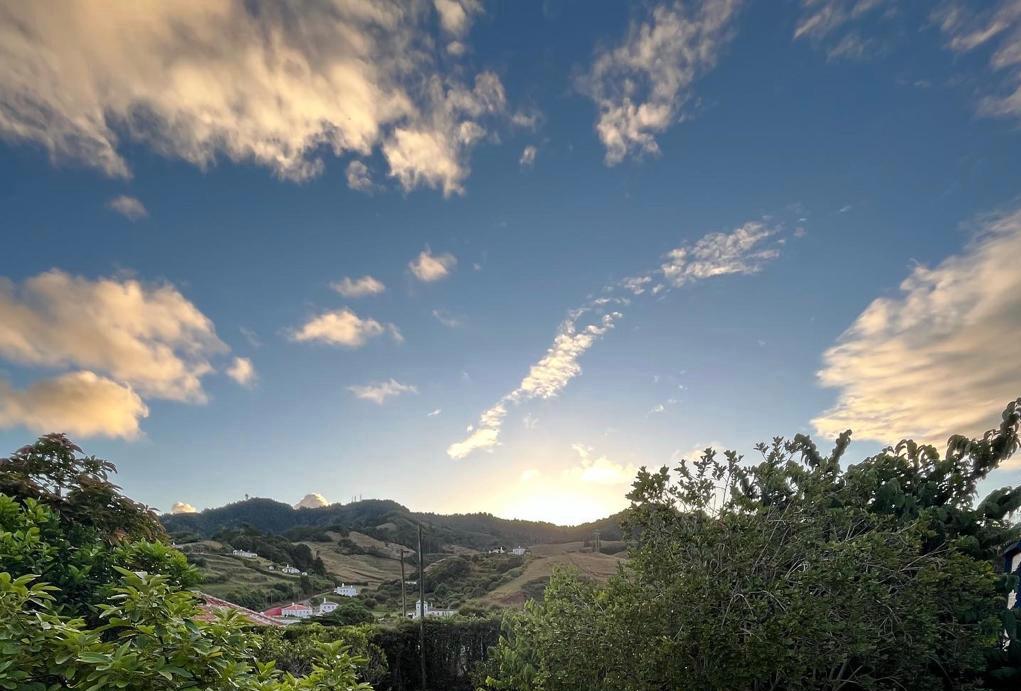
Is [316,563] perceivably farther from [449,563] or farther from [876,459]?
[876,459]

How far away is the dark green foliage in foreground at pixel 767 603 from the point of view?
5691 millimetres

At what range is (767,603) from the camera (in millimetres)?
5844

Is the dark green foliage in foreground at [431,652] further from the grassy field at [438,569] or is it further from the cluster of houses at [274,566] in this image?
the cluster of houses at [274,566]

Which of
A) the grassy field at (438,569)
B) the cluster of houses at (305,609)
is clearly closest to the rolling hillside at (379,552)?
the grassy field at (438,569)

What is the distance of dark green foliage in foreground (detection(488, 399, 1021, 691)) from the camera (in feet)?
18.7

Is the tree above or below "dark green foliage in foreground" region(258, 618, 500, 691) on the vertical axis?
above

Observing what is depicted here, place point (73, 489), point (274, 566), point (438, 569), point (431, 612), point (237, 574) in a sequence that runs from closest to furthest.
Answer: point (73, 489) < point (431, 612) < point (237, 574) < point (438, 569) < point (274, 566)

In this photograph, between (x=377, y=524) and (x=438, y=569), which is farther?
(x=377, y=524)

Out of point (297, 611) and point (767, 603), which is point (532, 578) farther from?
point (767, 603)

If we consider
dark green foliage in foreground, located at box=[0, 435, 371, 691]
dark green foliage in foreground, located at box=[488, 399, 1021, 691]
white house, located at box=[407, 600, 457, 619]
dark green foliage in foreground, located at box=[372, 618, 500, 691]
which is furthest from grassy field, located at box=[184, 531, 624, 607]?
dark green foliage in foreground, located at box=[0, 435, 371, 691]

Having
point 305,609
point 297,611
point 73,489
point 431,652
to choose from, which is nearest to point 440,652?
point 431,652

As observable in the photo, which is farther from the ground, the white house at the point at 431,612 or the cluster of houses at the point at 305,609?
the cluster of houses at the point at 305,609

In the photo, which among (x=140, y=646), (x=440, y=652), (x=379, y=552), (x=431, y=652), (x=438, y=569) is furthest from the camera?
(x=379, y=552)

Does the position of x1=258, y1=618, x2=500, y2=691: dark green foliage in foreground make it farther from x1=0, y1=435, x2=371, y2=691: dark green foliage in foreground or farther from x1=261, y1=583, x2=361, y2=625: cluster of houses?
x1=261, y1=583, x2=361, y2=625: cluster of houses
